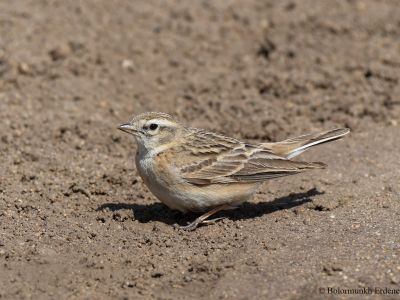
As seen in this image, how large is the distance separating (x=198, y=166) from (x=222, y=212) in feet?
2.99

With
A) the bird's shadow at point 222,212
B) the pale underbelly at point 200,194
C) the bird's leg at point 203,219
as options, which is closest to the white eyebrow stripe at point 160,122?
the pale underbelly at point 200,194

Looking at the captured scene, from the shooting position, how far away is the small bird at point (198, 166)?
9219 mm

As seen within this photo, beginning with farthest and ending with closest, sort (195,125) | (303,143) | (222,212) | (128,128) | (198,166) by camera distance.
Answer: (195,125), (303,143), (222,212), (128,128), (198,166)

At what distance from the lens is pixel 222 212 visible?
9953 mm

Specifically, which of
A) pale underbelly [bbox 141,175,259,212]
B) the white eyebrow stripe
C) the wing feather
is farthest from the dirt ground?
the white eyebrow stripe

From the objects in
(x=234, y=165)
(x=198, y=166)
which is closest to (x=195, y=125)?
(x=234, y=165)

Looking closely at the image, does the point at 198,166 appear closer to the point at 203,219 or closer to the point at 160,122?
the point at 203,219

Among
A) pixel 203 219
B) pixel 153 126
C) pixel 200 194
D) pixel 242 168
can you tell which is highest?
pixel 153 126

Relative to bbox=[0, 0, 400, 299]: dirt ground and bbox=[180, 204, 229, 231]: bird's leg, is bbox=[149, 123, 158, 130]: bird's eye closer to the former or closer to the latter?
bbox=[0, 0, 400, 299]: dirt ground

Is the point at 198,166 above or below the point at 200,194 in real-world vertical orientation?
above

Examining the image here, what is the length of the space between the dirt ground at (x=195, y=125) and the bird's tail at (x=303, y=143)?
25.9 inches

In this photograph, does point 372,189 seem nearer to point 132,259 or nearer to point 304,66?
point 132,259

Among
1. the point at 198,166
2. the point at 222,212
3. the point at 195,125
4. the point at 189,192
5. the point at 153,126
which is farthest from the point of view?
the point at 195,125

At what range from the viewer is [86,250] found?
855 cm
